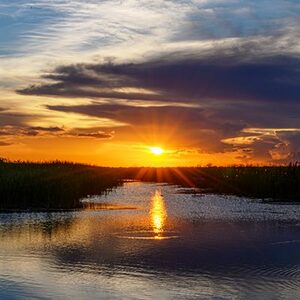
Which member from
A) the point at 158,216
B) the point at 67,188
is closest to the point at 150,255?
the point at 158,216

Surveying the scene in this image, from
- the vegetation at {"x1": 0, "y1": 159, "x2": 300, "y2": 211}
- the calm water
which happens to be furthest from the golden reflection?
the vegetation at {"x1": 0, "y1": 159, "x2": 300, "y2": 211}

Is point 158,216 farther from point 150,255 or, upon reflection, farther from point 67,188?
point 150,255

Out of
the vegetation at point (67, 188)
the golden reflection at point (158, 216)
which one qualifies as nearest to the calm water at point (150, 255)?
the golden reflection at point (158, 216)

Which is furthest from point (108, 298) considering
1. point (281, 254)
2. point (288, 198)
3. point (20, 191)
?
point (288, 198)

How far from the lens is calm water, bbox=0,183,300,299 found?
9765 millimetres

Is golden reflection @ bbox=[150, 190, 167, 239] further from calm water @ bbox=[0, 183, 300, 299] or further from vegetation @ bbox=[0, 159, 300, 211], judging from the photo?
vegetation @ bbox=[0, 159, 300, 211]

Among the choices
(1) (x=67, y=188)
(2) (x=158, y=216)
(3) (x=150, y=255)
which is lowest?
(2) (x=158, y=216)

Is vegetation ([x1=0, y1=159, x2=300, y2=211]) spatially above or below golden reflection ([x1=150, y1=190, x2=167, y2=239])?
above

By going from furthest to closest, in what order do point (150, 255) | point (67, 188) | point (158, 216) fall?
point (67, 188) < point (158, 216) < point (150, 255)

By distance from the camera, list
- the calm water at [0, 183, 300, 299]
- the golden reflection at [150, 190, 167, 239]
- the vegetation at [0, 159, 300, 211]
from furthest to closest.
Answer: the vegetation at [0, 159, 300, 211] < the golden reflection at [150, 190, 167, 239] < the calm water at [0, 183, 300, 299]

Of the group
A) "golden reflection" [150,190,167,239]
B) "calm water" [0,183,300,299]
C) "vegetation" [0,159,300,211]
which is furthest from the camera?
"vegetation" [0,159,300,211]

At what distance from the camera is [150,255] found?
506 inches

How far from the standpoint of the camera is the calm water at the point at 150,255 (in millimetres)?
9765

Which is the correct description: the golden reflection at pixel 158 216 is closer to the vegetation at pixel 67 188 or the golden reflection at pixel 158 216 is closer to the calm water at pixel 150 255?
A: the calm water at pixel 150 255
